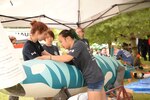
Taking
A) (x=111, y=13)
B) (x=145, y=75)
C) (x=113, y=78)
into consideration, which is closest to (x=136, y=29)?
(x=145, y=75)

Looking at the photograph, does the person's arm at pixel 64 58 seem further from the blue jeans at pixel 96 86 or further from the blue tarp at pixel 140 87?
the blue tarp at pixel 140 87

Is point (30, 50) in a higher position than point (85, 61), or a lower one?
higher

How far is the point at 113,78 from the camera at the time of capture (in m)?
4.29

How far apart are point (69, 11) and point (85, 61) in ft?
6.43

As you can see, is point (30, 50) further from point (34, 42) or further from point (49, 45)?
point (49, 45)

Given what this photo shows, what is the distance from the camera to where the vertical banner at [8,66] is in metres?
0.75

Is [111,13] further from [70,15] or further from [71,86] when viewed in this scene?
[71,86]

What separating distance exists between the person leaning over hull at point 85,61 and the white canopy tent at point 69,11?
1.01 metres

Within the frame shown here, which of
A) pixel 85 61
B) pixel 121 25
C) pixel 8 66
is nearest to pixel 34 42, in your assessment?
pixel 85 61

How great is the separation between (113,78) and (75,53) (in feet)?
3.95

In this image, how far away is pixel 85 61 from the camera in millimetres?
3367

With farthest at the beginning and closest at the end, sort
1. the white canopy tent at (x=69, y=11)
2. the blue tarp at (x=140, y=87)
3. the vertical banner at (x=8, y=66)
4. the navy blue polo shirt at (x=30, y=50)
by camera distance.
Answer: the blue tarp at (x=140, y=87), the white canopy tent at (x=69, y=11), the navy blue polo shirt at (x=30, y=50), the vertical banner at (x=8, y=66)

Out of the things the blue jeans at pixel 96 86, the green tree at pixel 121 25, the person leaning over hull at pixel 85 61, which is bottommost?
the blue jeans at pixel 96 86

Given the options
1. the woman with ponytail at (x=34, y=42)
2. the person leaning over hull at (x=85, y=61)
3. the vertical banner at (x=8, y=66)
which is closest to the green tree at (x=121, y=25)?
the woman with ponytail at (x=34, y=42)
